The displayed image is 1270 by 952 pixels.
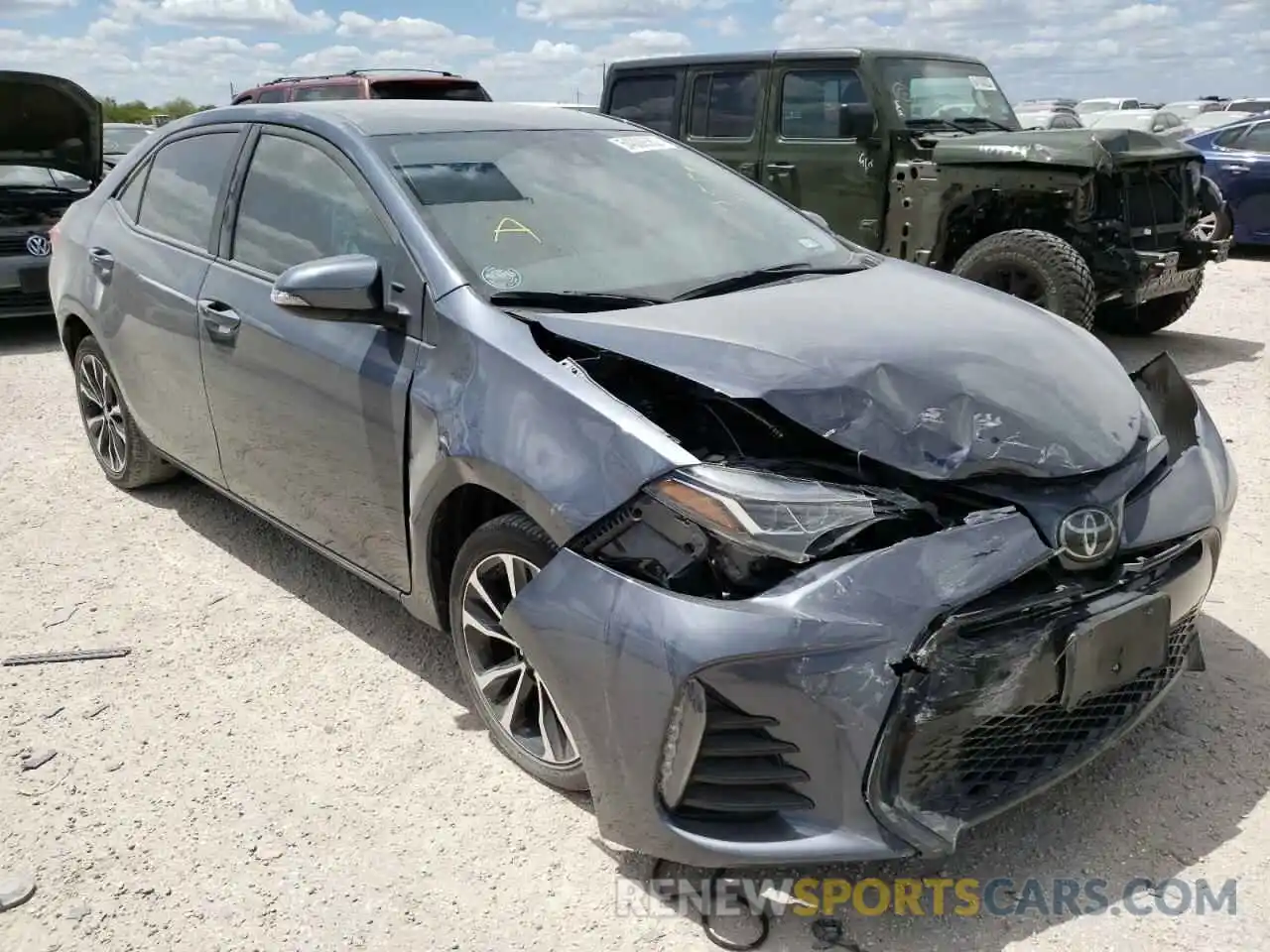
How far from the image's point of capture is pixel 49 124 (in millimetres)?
8008

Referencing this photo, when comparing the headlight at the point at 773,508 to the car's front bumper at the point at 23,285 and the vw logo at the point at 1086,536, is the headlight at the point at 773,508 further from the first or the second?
the car's front bumper at the point at 23,285

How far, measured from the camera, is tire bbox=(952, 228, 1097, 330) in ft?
21.1

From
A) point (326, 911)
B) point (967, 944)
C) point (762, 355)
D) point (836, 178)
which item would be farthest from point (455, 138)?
point (836, 178)

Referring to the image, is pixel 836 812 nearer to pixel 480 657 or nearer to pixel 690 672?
pixel 690 672

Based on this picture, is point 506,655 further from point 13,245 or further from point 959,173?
point 13,245

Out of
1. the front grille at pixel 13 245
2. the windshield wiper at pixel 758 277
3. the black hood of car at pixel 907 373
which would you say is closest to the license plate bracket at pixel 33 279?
the front grille at pixel 13 245

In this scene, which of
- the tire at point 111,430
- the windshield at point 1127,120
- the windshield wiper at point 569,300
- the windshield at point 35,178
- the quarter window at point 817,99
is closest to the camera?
the windshield wiper at point 569,300

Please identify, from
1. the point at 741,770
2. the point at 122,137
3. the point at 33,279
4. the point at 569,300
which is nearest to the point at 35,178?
the point at 33,279

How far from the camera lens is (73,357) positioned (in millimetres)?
5070

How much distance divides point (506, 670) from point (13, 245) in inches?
271

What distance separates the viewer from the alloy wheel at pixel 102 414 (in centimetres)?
476

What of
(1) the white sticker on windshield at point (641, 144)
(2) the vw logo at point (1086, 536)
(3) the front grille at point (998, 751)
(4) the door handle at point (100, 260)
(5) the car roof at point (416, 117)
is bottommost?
(3) the front grille at point (998, 751)

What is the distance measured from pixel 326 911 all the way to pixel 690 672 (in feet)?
3.37

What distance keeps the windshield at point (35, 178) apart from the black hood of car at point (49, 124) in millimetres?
132
